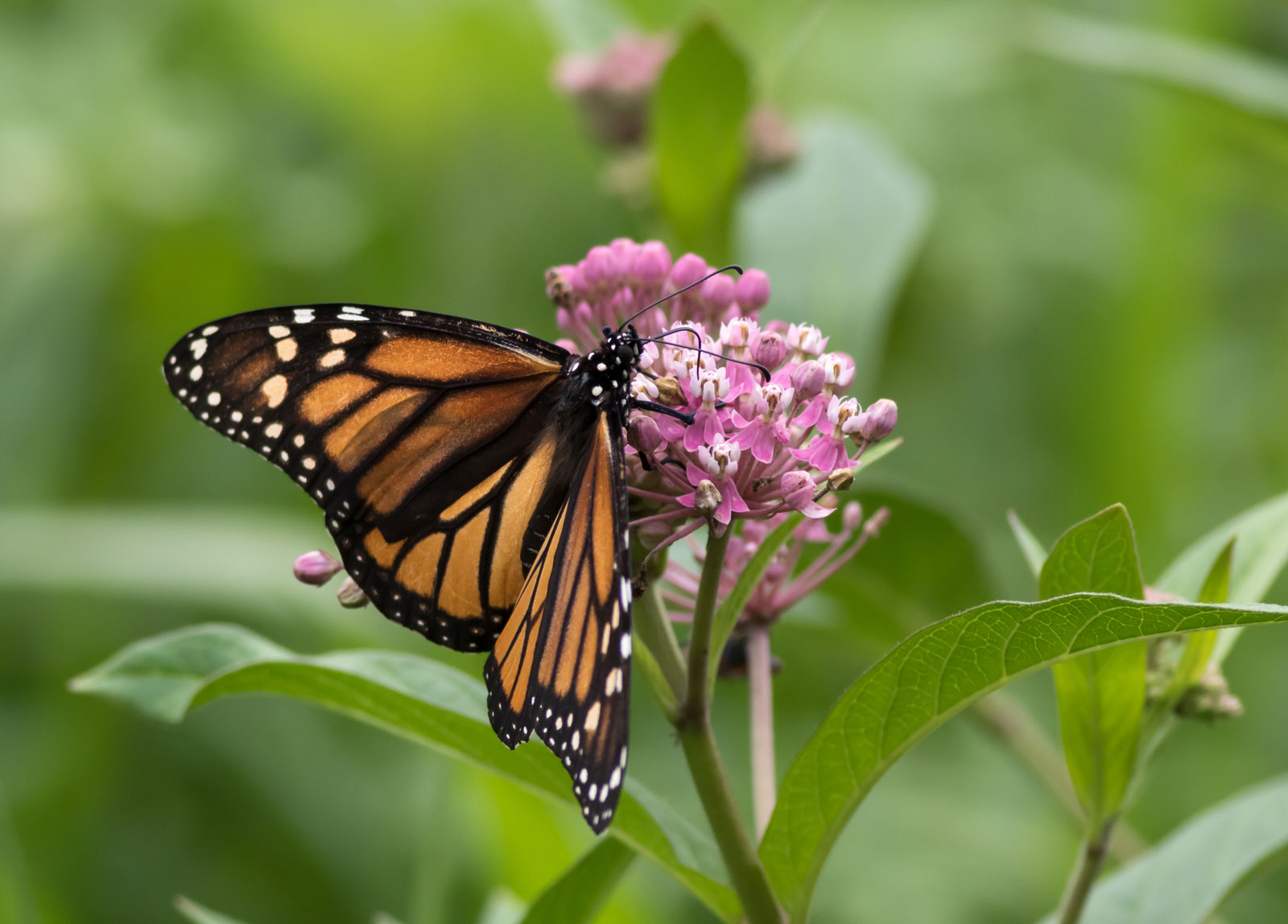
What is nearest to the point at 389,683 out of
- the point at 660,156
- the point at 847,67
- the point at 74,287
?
the point at 660,156

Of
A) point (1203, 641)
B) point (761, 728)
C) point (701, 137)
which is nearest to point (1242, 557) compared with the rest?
point (1203, 641)

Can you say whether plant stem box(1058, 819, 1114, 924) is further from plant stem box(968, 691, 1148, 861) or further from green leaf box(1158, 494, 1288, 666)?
plant stem box(968, 691, 1148, 861)

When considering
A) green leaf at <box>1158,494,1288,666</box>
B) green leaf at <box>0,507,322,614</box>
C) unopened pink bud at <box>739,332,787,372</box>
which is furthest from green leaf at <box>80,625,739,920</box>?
green leaf at <box>0,507,322,614</box>

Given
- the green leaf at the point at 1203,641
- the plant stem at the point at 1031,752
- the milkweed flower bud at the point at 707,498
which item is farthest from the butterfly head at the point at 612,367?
the plant stem at the point at 1031,752

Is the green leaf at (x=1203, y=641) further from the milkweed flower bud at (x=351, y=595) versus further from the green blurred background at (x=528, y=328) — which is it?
the milkweed flower bud at (x=351, y=595)

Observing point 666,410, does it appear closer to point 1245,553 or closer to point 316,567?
point 316,567

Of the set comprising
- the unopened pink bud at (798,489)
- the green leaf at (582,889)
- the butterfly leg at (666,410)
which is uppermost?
the butterfly leg at (666,410)
